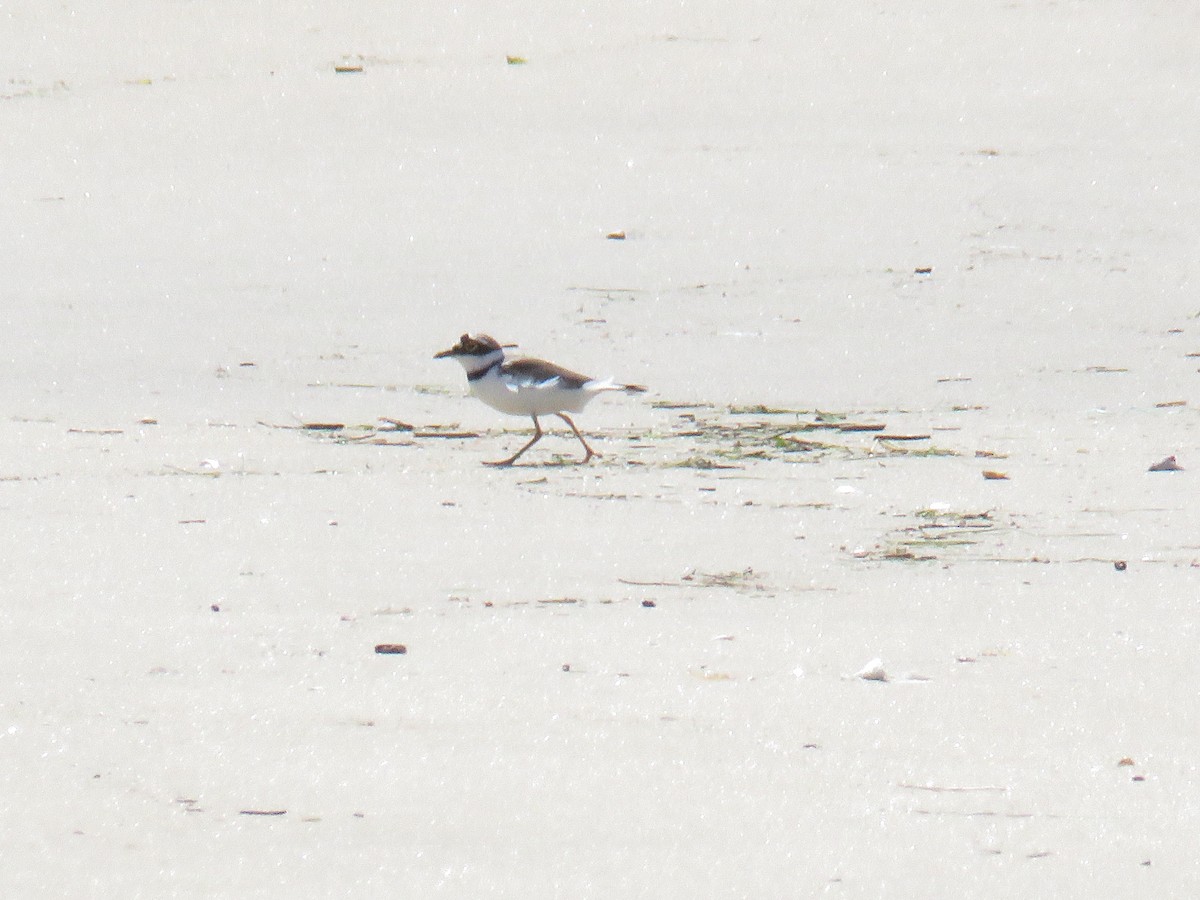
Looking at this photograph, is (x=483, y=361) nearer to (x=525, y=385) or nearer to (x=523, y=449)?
(x=525, y=385)

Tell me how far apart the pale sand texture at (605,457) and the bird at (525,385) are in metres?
0.19

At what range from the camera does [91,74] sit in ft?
A: 34.1

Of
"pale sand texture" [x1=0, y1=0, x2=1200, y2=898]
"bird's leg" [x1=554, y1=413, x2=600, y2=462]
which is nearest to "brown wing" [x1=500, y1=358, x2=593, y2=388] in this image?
"bird's leg" [x1=554, y1=413, x2=600, y2=462]

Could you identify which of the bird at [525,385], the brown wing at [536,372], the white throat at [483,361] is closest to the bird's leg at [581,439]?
the bird at [525,385]

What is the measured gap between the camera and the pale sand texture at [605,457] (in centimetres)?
314

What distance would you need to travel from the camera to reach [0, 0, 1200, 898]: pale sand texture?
3.14 meters

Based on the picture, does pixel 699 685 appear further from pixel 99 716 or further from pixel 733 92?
pixel 733 92

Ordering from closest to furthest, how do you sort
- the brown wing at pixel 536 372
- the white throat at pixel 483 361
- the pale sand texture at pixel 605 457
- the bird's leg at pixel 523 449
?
the pale sand texture at pixel 605 457 < the bird's leg at pixel 523 449 < the brown wing at pixel 536 372 < the white throat at pixel 483 361

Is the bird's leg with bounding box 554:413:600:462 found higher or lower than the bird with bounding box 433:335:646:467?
A: lower

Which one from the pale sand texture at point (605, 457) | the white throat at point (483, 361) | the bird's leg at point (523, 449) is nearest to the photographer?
the pale sand texture at point (605, 457)

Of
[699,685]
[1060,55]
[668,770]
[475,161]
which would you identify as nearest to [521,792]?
[668,770]

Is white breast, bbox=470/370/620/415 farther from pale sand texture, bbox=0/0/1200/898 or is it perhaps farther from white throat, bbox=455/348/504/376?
pale sand texture, bbox=0/0/1200/898

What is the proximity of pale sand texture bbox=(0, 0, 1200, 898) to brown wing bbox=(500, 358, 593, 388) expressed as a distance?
25cm

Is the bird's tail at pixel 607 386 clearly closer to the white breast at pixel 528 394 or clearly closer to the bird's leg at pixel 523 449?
the white breast at pixel 528 394
